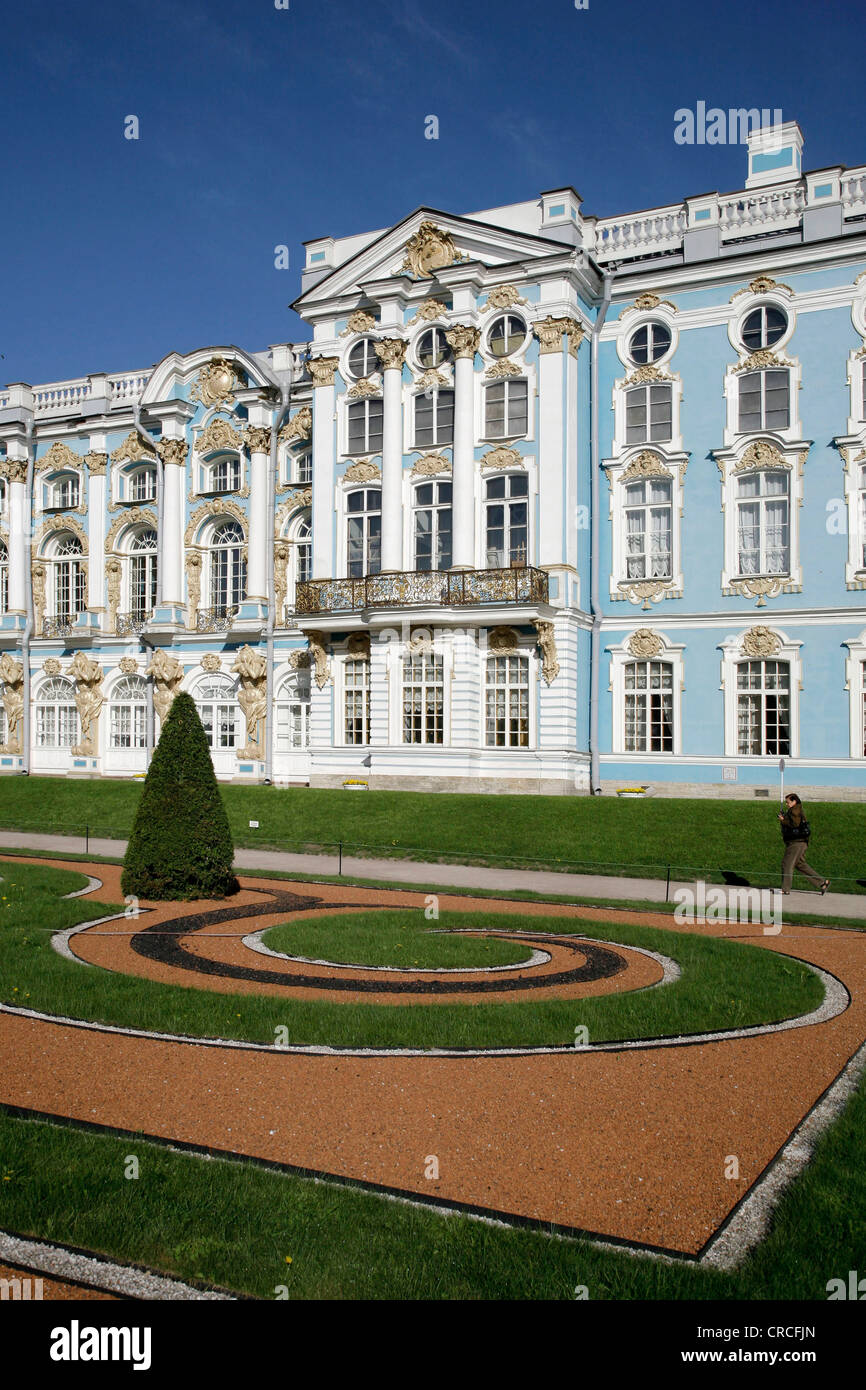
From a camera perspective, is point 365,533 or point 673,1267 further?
point 365,533

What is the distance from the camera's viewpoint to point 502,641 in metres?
33.0

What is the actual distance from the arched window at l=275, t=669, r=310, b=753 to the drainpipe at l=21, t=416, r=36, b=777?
1193 centimetres

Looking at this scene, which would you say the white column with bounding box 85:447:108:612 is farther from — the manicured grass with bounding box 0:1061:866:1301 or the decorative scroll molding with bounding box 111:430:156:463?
the manicured grass with bounding box 0:1061:866:1301

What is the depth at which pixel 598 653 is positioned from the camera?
3425cm

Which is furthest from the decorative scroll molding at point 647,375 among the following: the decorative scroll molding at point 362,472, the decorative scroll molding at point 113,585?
the decorative scroll molding at point 113,585

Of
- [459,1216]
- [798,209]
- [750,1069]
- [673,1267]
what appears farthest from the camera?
[798,209]

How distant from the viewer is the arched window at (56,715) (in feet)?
146

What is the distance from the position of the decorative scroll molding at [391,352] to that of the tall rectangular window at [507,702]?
32.5 ft

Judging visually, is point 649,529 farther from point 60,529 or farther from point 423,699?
point 60,529

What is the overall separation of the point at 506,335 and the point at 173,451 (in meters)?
14.4

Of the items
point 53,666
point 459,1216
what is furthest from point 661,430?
point 459,1216

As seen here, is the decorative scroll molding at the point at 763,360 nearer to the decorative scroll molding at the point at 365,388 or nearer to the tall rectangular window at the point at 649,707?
the tall rectangular window at the point at 649,707
